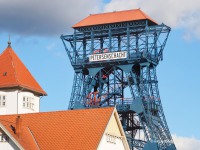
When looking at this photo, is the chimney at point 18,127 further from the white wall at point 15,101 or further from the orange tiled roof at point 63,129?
the white wall at point 15,101

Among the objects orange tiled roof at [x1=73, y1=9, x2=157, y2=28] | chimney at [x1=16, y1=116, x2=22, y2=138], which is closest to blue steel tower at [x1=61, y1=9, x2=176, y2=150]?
orange tiled roof at [x1=73, y1=9, x2=157, y2=28]

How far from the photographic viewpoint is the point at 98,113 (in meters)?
78.3

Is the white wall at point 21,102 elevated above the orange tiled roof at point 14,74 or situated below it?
below

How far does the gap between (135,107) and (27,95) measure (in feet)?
84.5

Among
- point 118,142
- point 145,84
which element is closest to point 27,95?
point 118,142

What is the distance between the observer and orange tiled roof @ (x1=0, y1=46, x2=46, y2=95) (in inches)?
3846

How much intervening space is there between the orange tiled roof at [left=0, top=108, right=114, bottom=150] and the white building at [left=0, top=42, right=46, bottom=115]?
17.0 m

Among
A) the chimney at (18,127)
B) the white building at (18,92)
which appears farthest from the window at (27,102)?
the chimney at (18,127)

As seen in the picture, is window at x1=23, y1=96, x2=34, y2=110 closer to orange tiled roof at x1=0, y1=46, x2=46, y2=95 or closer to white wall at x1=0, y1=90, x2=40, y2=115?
white wall at x1=0, y1=90, x2=40, y2=115

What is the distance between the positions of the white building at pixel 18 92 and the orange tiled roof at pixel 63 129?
17.0 m

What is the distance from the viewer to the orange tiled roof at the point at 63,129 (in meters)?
75.1

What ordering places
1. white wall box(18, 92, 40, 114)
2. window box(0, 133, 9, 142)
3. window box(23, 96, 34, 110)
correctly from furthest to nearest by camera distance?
window box(23, 96, 34, 110) → white wall box(18, 92, 40, 114) → window box(0, 133, 9, 142)

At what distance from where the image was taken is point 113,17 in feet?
409

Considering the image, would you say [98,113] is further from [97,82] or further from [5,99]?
[97,82]
